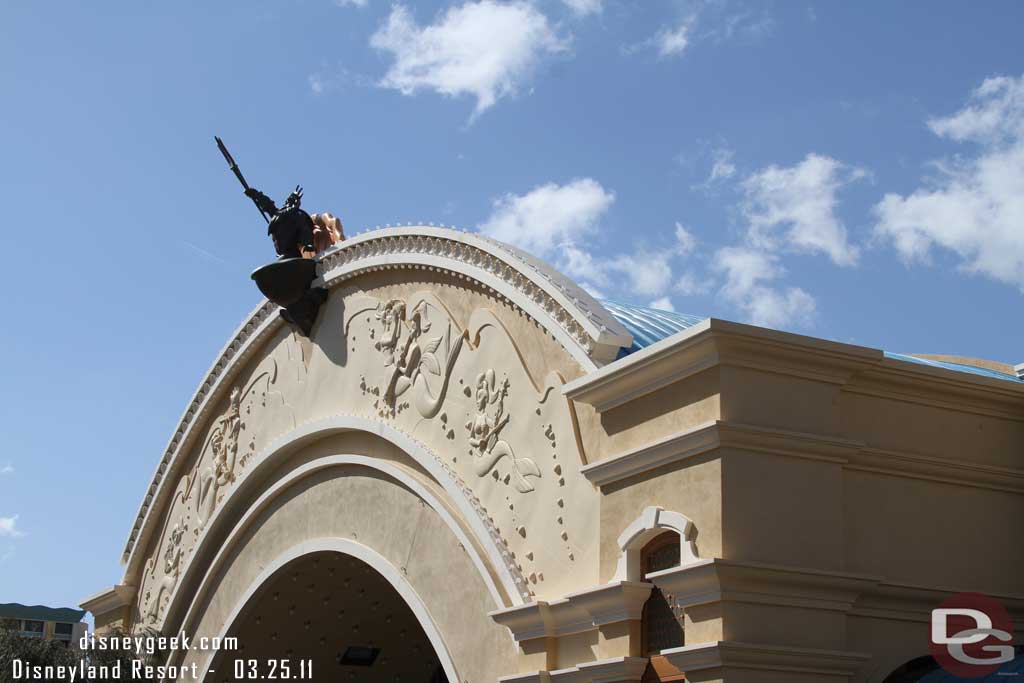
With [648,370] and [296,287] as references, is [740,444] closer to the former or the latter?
[648,370]

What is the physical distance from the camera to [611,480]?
1086 centimetres

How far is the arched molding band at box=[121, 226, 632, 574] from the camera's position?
38.3 feet

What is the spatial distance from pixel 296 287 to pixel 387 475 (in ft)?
10.7

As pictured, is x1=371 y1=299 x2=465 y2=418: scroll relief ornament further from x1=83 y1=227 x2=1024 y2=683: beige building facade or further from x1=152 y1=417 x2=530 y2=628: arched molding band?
x1=152 y1=417 x2=530 y2=628: arched molding band

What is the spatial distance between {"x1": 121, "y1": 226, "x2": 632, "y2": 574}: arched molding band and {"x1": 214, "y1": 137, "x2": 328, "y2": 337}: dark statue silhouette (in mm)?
285

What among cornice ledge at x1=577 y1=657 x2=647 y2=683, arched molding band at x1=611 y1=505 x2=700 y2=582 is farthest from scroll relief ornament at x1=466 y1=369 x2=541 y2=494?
cornice ledge at x1=577 y1=657 x2=647 y2=683

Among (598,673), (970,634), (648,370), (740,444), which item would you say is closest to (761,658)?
(740,444)

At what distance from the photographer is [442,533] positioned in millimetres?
13750

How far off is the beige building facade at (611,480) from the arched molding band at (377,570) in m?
0.04

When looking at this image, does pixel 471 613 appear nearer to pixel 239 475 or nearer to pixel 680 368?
pixel 680 368

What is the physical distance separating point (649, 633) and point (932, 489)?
2469 mm

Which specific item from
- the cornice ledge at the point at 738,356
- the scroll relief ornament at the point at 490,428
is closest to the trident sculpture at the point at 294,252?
the scroll relief ornament at the point at 490,428

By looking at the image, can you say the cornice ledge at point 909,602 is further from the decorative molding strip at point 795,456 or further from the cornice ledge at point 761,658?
the decorative molding strip at point 795,456

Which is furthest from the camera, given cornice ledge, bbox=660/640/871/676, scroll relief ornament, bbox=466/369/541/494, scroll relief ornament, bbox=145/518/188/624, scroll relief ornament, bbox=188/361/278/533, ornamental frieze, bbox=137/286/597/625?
scroll relief ornament, bbox=145/518/188/624
